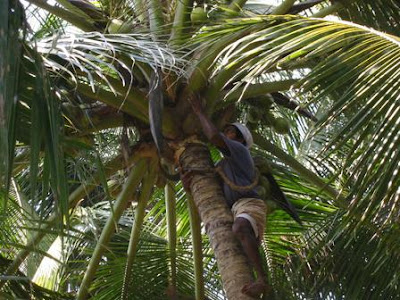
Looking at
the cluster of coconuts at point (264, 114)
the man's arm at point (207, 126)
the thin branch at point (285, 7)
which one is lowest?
the man's arm at point (207, 126)

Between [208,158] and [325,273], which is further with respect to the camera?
[325,273]

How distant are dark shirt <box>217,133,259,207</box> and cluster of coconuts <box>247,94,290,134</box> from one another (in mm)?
564

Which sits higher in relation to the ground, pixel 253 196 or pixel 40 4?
pixel 40 4

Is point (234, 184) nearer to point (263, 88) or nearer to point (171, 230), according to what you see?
point (263, 88)

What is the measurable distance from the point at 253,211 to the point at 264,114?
95 cm

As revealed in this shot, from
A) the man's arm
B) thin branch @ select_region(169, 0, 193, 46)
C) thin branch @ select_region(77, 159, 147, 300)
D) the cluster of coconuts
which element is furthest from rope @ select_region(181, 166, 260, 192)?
thin branch @ select_region(169, 0, 193, 46)

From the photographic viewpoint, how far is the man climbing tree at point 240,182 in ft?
14.1

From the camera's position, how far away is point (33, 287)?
485 cm

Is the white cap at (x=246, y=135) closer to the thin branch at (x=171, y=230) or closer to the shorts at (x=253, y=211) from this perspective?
the shorts at (x=253, y=211)

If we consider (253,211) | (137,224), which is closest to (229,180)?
(253,211)

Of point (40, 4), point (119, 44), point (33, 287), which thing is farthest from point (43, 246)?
point (119, 44)

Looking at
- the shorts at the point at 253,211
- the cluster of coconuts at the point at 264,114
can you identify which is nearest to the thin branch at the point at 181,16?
the cluster of coconuts at the point at 264,114

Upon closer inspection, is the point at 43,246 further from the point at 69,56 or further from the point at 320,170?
the point at 69,56

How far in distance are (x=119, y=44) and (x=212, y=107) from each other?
96cm
